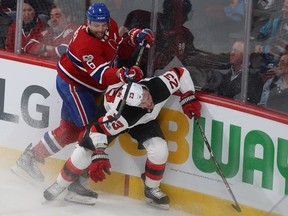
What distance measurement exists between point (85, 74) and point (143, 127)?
450mm

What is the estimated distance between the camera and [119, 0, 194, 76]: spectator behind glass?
4.77 meters

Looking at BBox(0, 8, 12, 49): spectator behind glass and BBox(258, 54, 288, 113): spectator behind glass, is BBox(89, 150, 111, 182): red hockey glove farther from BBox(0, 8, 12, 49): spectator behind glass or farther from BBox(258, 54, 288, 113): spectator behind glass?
BBox(0, 8, 12, 49): spectator behind glass

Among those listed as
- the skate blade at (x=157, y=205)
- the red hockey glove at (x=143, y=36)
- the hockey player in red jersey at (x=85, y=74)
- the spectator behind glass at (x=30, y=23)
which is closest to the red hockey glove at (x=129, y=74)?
the hockey player in red jersey at (x=85, y=74)

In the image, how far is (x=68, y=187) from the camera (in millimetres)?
5043

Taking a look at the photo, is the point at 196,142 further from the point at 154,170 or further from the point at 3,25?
the point at 3,25

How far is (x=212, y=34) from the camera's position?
4.69 m

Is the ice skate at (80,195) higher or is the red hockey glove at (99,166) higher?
the red hockey glove at (99,166)

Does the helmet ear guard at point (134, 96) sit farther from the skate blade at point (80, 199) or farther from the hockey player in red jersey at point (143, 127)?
the skate blade at point (80, 199)

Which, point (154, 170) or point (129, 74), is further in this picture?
point (154, 170)

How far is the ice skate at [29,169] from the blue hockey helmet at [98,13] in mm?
1063

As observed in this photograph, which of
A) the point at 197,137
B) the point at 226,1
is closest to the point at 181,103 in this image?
the point at 197,137

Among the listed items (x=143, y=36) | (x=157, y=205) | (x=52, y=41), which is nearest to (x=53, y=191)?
(x=157, y=205)

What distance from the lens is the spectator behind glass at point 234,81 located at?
15.0 feet

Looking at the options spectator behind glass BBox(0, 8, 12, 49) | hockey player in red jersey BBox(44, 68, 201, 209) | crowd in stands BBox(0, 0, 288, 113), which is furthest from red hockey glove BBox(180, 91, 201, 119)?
spectator behind glass BBox(0, 8, 12, 49)
